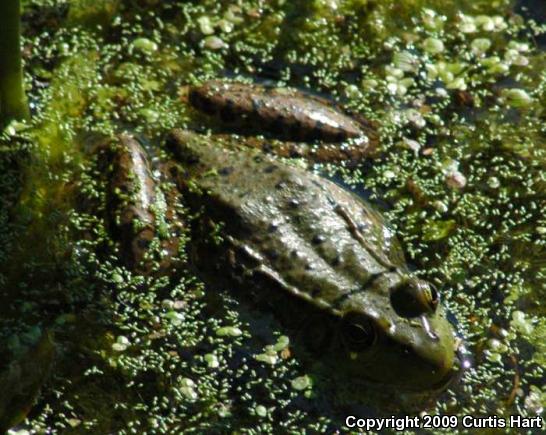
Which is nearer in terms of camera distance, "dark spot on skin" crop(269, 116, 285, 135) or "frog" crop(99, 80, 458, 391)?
"frog" crop(99, 80, 458, 391)

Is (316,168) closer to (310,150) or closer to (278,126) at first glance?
(310,150)

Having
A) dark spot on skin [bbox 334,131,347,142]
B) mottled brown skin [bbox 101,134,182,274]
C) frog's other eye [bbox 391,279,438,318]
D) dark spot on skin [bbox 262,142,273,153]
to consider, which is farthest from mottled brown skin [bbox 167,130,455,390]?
dark spot on skin [bbox 334,131,347,142]

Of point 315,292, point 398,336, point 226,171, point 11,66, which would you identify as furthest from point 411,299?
point 11,66

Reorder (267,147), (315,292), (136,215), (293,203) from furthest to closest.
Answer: (267,147) < (136,215) < (293,203) < (315,292)

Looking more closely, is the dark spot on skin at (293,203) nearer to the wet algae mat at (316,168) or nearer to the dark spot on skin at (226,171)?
the dark spot on skin at (226,171)

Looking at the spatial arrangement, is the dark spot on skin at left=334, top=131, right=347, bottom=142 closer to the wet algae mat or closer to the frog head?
the wet algae mat

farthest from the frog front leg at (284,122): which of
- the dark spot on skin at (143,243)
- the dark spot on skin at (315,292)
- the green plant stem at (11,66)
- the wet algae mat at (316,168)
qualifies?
the dark spot on skin at (315,292)

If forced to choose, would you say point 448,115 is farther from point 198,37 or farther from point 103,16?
point 103,16
